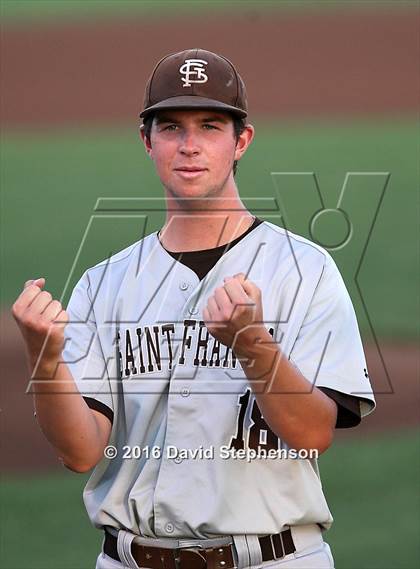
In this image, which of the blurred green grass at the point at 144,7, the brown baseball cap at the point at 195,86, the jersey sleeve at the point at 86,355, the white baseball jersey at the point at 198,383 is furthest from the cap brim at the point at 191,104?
the blurred green grass at the point at 144,7

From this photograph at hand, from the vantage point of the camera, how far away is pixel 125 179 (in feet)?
8.38

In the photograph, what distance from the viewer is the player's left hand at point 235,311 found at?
146cm

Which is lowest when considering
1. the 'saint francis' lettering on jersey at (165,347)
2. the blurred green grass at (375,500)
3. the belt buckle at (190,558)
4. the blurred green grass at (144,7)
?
the belt buckle at (190,558)

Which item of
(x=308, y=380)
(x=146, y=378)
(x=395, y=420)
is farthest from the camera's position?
(x=395, y=420)

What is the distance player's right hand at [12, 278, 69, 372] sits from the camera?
4.88 ft

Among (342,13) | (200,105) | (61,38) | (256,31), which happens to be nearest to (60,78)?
(61,38)

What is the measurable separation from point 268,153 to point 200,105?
768 millimetres

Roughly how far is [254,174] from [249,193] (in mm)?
47

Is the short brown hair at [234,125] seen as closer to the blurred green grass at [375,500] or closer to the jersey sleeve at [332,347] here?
the jersey sleeve at [332,347]

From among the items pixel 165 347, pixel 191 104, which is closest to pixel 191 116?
pixel 191 104

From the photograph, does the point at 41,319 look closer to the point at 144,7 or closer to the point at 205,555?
the point at 205,555

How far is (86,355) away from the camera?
1.86 meters

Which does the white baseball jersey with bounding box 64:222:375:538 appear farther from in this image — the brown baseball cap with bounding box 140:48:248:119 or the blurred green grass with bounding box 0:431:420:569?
the blurred green grass with bounding box 0:431:420:569

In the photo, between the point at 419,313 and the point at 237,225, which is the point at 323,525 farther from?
the point at 419,313
